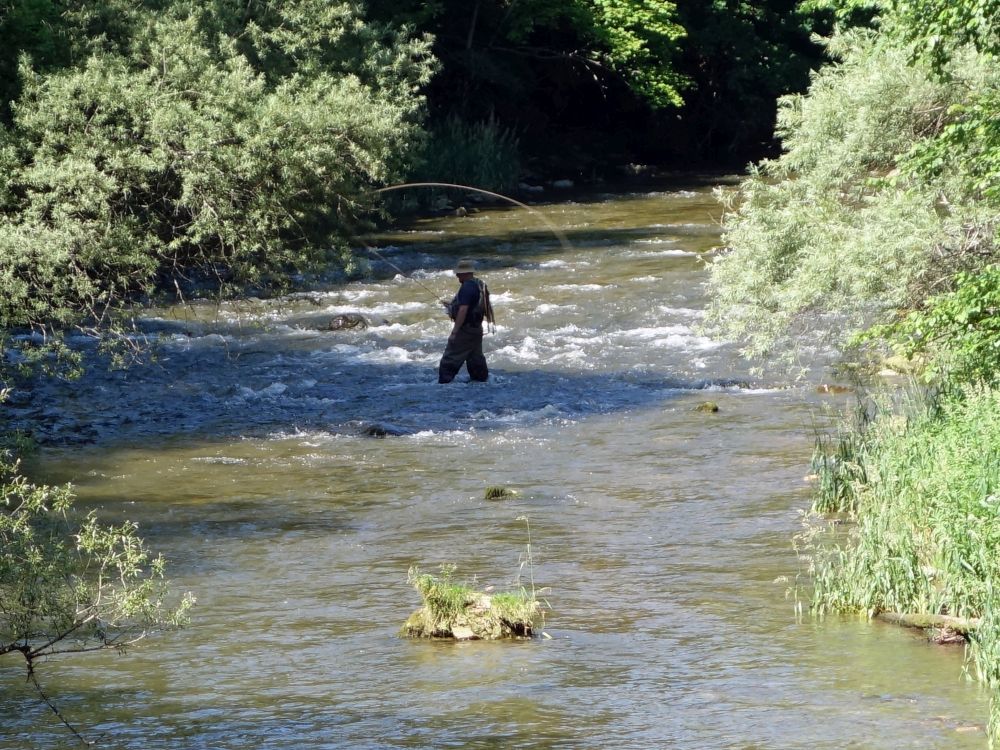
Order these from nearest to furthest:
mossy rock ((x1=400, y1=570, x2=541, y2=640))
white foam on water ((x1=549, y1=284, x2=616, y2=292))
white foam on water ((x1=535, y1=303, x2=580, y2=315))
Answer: mossy rock ((x1=400, y1=570, x2=541, y2=640))
white foam on water ((x1=535, y1=303, x2=580, y2=315))
white foam on water ((x1=549, y1=284, x2=616, y2=292))

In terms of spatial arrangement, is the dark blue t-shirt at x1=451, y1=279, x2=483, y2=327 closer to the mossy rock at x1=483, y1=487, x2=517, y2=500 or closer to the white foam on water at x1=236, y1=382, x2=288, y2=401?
the white foam on water at x1=236, y1=382, x2=288, y2=401

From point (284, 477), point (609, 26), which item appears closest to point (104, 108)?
point (284, 477)

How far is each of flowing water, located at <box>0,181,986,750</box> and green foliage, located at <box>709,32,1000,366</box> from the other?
1.48 meters

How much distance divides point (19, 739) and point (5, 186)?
640 centimetres

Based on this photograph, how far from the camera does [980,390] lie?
10.0 m

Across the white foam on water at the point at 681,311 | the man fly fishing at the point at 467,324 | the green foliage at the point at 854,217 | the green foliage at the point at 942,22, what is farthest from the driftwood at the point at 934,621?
the white foam on water at the point at 681,311

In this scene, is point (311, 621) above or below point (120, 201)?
below

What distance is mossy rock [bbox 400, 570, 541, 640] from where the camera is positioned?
27.6ft

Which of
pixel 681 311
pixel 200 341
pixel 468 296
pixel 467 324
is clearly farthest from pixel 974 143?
pixel 200 341

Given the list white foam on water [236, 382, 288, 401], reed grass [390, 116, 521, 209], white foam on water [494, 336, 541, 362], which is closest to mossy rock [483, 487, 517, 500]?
white foam on water [236, 382, 288, 401]

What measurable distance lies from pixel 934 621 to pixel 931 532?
0.91 m

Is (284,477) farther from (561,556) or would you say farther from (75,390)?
(75,390)

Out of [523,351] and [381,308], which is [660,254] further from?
[523,351]

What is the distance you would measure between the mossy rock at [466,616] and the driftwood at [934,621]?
6.97 ft
